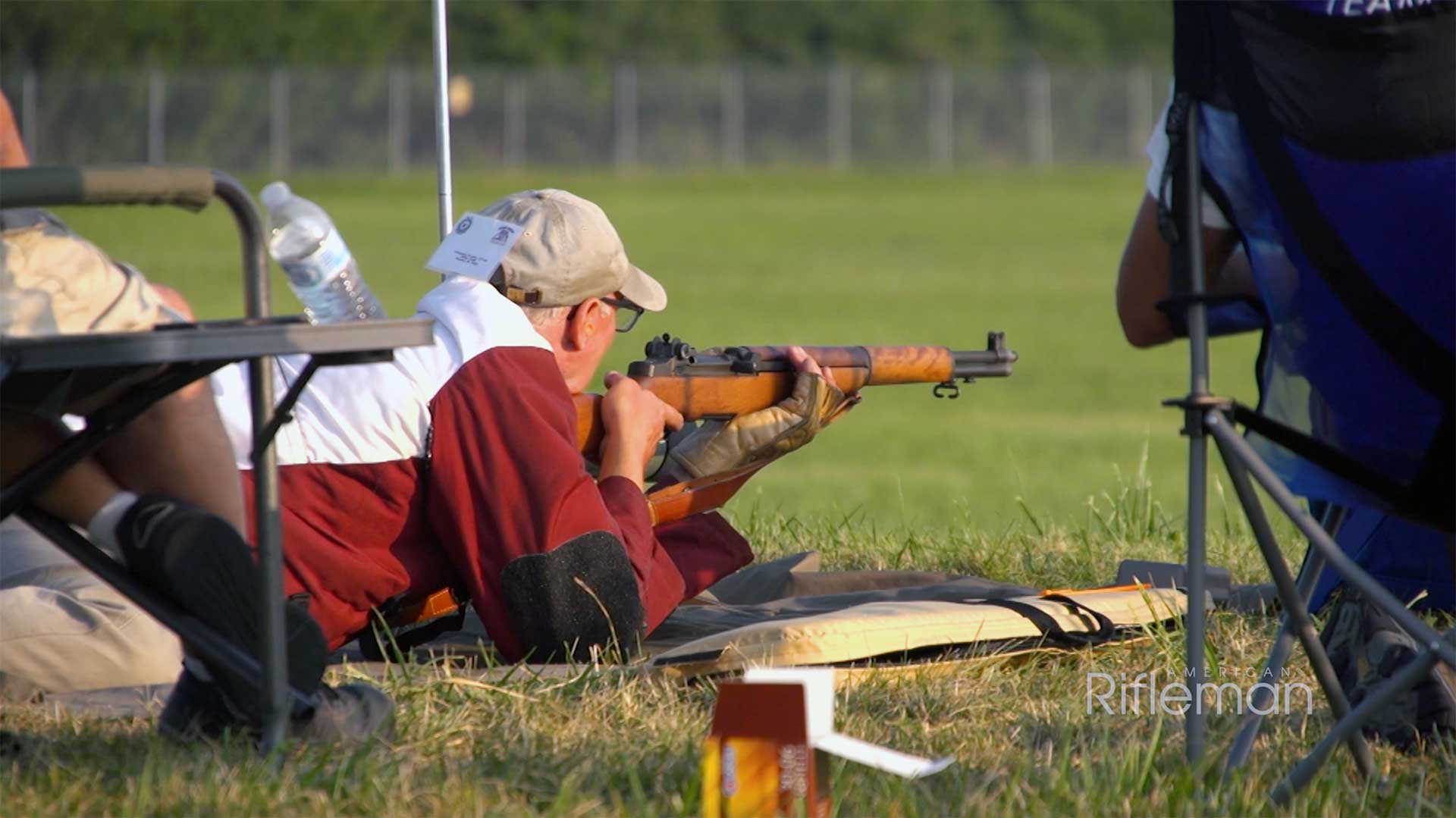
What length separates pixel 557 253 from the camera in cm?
395

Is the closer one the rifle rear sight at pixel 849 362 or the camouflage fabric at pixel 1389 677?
the camouflage fabric at pixel 1389 677

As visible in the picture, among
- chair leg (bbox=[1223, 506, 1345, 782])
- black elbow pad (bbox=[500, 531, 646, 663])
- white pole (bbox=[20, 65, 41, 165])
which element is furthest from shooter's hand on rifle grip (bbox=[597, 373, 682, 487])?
white pole (bbox=[20, 65, 41, 165])

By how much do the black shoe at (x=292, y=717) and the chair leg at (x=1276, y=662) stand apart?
134 centimetres

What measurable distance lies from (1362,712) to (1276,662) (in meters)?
0.42

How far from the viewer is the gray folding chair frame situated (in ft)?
8.75

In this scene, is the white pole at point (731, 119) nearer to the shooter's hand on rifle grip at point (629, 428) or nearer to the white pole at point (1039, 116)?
the white pole at point (1039, 116)

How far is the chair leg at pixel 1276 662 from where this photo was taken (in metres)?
2.87

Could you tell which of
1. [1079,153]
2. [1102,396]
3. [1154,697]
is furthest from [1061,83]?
[1154,697]

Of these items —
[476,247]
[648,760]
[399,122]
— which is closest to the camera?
[648,760]

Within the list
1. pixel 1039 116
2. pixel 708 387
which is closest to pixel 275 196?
pixel 708 387

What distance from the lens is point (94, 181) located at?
8.29 feet

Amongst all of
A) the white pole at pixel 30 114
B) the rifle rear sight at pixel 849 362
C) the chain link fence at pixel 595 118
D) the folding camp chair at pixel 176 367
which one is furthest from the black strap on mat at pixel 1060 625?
the white pole at pixel 30 114

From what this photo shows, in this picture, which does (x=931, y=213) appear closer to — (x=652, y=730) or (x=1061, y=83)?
(x=1061, y=83)

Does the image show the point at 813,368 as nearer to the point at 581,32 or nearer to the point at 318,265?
the point at 318,265
